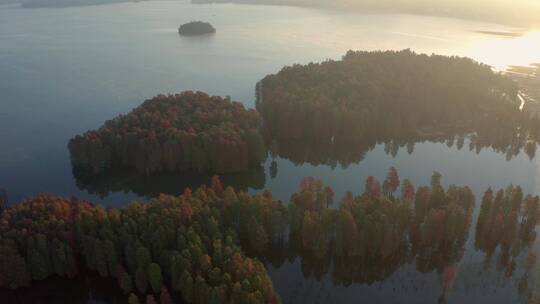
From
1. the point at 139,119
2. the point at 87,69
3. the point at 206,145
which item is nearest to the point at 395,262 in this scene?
the point at 206,145

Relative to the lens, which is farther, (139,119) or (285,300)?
(139,119)

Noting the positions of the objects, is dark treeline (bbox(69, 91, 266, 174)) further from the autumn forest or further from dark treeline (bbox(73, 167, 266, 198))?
dark treeline (bbox(73, 167, 266, 198))

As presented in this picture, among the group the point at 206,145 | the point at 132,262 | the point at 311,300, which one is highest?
the point at 206,145

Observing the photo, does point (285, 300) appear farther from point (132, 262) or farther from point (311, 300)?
point (132, 262)

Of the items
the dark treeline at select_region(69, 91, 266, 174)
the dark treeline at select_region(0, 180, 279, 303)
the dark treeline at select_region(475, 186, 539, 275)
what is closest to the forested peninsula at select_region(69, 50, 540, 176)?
the dark treeline at select_region(69, 91, 266, 174)

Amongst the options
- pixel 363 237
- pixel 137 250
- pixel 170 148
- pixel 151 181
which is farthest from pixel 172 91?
pixel 363 237

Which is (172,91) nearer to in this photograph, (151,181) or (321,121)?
(321,121)

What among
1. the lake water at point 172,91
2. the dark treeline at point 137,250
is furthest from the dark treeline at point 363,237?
the dark treeline at point 137,250
